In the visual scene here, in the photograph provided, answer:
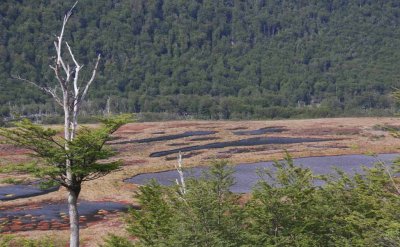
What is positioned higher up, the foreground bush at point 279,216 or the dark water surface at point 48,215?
the foreground bush at point 279,216

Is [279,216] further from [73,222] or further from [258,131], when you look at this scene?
[258,131]

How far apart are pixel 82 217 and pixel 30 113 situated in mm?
154022

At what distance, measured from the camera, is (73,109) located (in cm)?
1585

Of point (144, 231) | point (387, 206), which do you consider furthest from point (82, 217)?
point (387, 206)

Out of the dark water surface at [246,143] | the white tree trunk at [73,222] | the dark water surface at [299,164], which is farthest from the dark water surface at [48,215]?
the dark water surface at [246,143]

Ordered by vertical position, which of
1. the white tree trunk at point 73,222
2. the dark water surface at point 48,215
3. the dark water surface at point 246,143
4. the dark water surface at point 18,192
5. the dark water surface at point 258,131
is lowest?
the dark water surface at point 18,192

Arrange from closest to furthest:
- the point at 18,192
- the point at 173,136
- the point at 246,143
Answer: the point at 18,192, the point at 246,143, the point at 173,136

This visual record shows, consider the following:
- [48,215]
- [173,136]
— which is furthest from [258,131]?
[48,215]

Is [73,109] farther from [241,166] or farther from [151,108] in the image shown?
[151,108]

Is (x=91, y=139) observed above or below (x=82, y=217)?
above

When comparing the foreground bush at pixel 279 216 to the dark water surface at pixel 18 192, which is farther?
the dark water surface at pixel 18 192

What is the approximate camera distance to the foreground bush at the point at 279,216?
14.0m

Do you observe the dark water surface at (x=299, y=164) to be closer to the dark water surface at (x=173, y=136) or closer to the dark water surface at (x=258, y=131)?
the dark water surface at (x=173, y=136)

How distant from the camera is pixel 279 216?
15.4m
